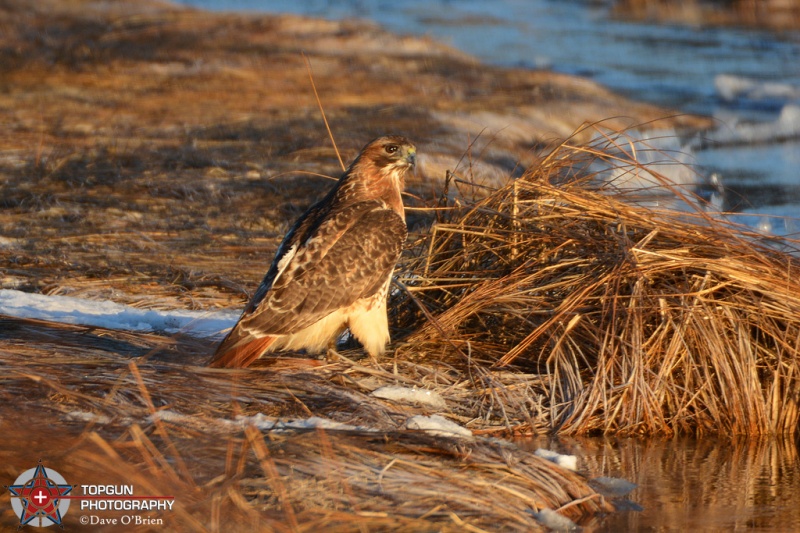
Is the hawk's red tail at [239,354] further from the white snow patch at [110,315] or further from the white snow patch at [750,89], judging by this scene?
the white snow patch at [750,89]

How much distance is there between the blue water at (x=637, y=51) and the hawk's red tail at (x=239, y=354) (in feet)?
23.7

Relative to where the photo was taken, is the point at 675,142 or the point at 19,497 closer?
the point at 19,497

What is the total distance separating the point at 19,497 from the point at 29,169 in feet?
22.1

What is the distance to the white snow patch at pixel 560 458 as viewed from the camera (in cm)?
397

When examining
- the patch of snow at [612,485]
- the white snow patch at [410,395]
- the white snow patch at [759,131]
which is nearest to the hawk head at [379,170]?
the white snow patch at [410,395]

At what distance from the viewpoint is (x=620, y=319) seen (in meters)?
4.83

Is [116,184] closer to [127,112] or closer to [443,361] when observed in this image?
[127,112]

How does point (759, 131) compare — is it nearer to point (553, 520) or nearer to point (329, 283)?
point (329, 283)

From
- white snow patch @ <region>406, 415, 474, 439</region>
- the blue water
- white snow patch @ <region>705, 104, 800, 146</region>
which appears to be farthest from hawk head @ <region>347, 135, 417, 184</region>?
white snow patch @ <region>705, 104, 800, 146</region>

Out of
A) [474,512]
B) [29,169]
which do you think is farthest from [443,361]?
[29,169]

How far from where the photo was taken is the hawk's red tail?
471 centimetres

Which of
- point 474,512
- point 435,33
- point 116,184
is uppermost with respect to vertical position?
point 435,33

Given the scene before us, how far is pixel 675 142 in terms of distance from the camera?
44.1 feet

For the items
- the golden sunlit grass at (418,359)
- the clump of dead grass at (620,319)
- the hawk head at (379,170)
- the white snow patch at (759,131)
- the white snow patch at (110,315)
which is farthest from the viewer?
the white snow patch at (759,131)
